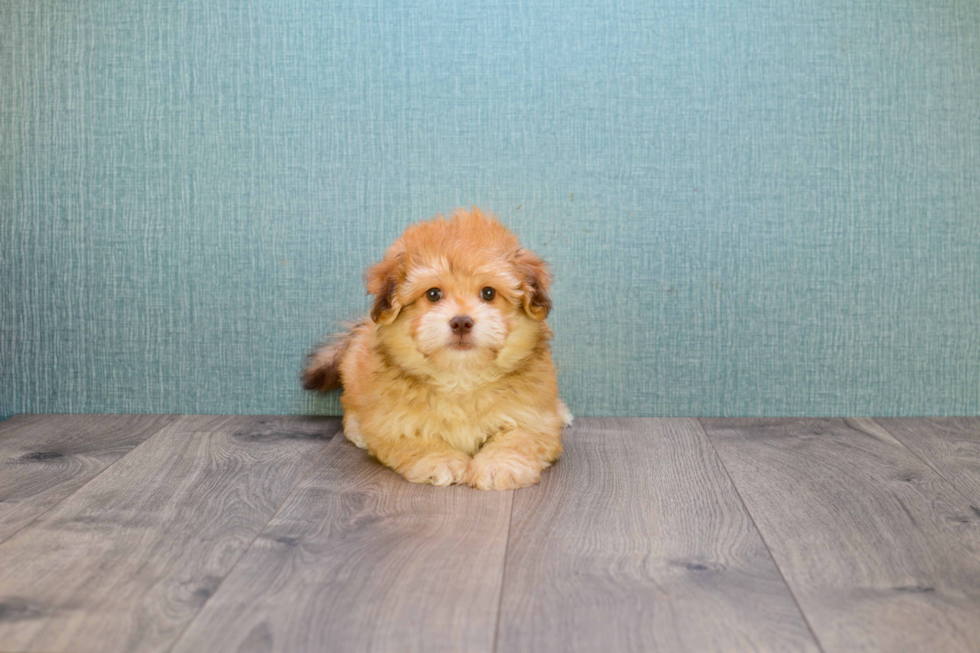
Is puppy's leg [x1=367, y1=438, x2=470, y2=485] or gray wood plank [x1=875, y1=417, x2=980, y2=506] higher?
puppy's leg [x1=367, y1=438, x2=470, y2=485]

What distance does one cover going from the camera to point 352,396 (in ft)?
7.24

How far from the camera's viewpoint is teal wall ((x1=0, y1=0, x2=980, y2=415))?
2404 mm

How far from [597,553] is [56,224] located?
6.29ft

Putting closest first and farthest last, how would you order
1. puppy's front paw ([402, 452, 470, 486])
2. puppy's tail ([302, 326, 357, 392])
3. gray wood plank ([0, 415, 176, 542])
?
gray wood plank ([0, 415, 176, 542]) → puppy's front paw ([402, 452, 470, 486]) → puppy's tail ([302, 326, 357, 392])

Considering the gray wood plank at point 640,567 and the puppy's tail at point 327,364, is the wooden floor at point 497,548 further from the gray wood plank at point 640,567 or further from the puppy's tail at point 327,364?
the puppy's tail at point 327,364

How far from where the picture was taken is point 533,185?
245 cm

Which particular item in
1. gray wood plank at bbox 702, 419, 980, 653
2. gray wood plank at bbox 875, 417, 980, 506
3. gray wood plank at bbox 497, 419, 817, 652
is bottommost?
gray wood plank at bbox 497, 419, 817, 652

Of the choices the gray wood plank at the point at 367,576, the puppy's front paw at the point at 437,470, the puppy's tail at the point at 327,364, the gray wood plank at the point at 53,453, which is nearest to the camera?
the gray wood plank at the point at 367,576

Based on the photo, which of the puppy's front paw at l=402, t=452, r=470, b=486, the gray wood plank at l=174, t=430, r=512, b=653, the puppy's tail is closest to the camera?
the gray wood plank at l=174, t=430, r=512, b=653

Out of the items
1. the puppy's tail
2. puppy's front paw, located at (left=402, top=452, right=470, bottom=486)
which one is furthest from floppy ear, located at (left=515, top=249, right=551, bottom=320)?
the puppy's tail

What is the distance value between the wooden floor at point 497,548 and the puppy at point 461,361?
0.09 metres

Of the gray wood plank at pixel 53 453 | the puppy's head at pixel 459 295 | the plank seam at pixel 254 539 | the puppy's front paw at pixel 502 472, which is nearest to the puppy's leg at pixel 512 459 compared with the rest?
the puppy's front paw at pixel 502 472

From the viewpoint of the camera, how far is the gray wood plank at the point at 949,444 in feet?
6.34

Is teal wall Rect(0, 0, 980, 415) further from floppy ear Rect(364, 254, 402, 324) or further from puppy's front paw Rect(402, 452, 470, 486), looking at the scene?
puppy's front paw Rect(402, 452, 470, 486)
